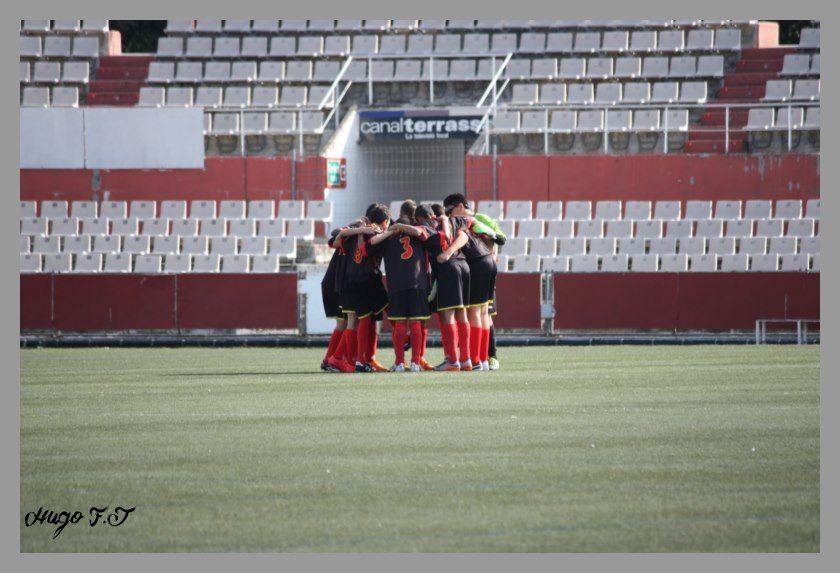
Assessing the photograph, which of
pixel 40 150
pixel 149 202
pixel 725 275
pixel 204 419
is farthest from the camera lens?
pixel 40 150

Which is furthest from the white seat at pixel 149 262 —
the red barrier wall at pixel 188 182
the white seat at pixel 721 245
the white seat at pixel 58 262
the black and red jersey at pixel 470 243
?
the black and red jersey at pixel 470 243

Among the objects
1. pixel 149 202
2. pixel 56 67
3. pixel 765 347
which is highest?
pixel 56 67

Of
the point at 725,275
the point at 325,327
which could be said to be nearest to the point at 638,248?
the point at 725,275

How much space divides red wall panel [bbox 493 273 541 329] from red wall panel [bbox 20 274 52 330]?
28.9 ft

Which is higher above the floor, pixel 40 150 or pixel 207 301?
pixel 40 150

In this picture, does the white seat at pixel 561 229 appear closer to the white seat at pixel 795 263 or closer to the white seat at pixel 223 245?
the white seat at pixel 795 263

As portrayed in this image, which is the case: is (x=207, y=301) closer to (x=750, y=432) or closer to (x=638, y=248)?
(x=638, y=248)

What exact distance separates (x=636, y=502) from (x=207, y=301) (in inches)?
889

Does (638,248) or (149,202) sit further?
(149,202)

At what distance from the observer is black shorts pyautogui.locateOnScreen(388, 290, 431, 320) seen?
17516 mm

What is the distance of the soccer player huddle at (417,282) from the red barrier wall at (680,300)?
11.5m

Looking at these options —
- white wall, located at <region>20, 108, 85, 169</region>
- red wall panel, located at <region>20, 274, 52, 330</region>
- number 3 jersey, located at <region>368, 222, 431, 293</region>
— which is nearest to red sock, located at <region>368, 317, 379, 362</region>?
number 3 jersey, located at <region>368, 222, 431, 293</region>

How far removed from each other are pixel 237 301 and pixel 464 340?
12.9 metres

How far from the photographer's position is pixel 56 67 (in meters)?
39.8
